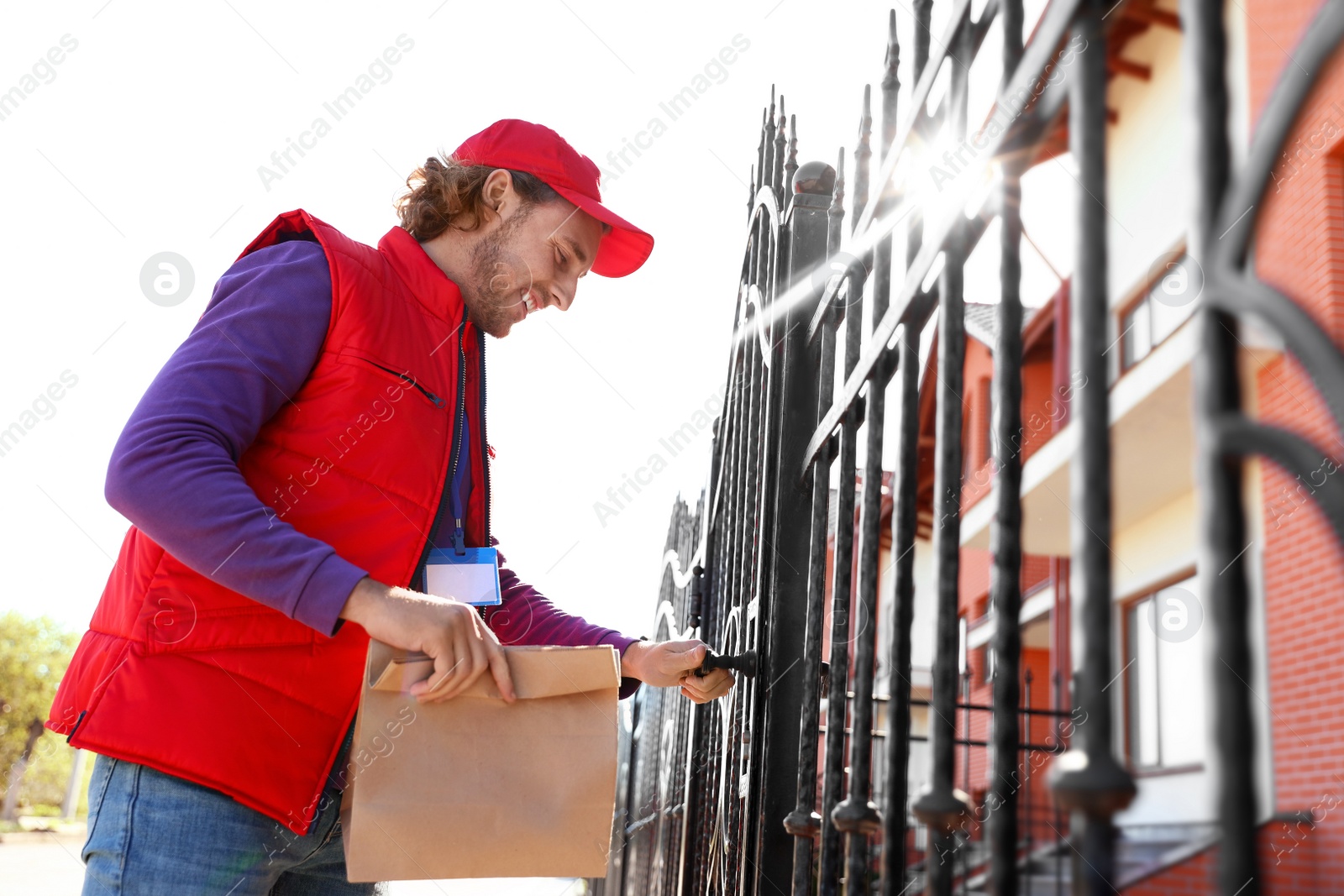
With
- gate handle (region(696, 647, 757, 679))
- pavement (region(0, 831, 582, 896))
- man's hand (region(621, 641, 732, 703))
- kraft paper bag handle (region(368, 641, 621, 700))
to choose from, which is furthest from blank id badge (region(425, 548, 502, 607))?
pavement (region(0, 831, 582, 896))

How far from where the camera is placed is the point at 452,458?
1.69 metres

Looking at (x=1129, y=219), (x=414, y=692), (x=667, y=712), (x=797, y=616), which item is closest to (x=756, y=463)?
(x=797, y=616)

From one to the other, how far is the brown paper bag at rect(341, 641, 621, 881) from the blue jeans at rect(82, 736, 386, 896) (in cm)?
15

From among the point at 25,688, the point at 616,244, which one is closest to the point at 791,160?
the point at 616,244

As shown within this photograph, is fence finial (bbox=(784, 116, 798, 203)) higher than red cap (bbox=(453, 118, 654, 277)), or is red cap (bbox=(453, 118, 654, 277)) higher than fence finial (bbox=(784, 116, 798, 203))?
fence finial (bbox=(784, 116, 798, 203))

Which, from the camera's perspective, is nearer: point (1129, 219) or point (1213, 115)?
point (1213, 115)

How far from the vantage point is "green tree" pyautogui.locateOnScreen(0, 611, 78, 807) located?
26031 mm

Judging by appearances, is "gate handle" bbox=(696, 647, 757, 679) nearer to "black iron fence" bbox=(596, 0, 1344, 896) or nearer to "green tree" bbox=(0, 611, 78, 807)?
"black iron fence" bbox=(596, 0, 1344, 896)

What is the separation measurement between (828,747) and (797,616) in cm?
68

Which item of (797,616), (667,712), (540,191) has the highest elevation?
(540,191)

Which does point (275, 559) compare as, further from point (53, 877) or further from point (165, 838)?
point (53, 877)

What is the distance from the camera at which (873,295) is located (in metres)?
1.45

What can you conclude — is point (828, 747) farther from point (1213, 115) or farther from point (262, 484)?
point (1213, 115)

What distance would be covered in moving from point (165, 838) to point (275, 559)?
425mm
